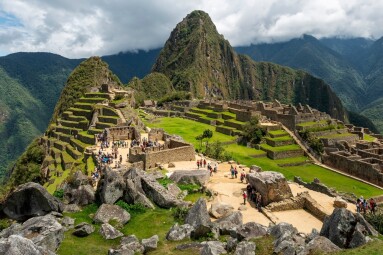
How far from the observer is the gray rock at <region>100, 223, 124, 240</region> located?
1481cm

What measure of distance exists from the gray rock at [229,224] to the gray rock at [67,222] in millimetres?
5912

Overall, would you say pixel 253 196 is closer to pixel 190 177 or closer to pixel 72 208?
pixel 190 177

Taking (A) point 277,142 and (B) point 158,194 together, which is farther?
(A) point 277,142

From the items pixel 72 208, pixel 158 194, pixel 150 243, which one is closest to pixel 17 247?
pixel 150 243

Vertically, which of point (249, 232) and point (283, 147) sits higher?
point (249, 232)

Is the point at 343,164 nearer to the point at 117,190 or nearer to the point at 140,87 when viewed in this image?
the point at 117,190

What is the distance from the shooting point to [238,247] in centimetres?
1225

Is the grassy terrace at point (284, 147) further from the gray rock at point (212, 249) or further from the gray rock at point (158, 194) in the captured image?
the gray rock at point (212, 249)

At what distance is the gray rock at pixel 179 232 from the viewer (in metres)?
→ 14.3

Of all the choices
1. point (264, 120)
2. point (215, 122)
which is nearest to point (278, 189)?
point (264, 120)

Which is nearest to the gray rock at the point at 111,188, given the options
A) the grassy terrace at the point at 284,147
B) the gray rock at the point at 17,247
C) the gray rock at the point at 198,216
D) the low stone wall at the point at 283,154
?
the gray rock at the point at 198,216

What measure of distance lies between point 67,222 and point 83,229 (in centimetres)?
134

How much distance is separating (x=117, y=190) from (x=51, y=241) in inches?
201

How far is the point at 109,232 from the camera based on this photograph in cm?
1496
